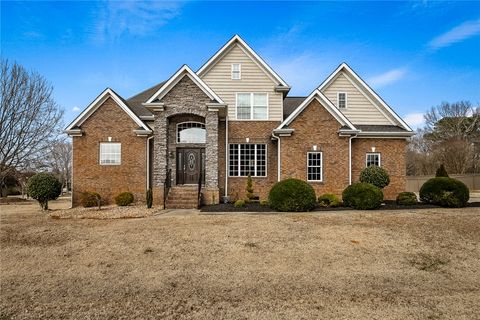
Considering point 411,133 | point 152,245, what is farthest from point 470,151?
Answer: point 152,245

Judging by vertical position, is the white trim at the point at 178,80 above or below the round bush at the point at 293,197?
above

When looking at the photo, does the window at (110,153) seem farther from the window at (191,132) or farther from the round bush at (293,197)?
the round bush at (293,197)

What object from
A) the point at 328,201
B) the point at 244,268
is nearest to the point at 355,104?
the point at 328,201

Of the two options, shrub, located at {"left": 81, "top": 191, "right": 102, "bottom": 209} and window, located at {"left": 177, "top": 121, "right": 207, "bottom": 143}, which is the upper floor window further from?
shrub, located at {"left": 81, "top": 191, "right": 102, "bottom": 209}

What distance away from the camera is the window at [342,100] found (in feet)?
68.6

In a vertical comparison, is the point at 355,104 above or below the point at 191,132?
above

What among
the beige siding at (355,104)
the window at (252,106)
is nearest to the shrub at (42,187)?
the window at (252,106)

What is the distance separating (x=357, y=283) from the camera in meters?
6.47

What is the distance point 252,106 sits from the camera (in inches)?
765

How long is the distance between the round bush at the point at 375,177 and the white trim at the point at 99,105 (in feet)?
40.0

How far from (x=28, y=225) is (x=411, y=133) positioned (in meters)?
19.8

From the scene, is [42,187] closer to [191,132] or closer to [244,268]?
[191,132]

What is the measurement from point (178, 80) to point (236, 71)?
4118mm

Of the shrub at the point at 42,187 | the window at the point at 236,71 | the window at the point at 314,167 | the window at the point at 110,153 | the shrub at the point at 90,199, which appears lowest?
the shrub at the point at 90,199
